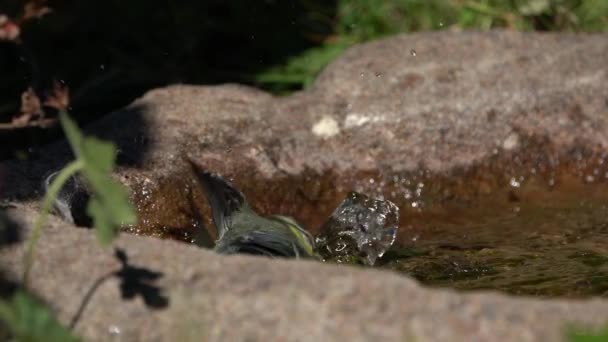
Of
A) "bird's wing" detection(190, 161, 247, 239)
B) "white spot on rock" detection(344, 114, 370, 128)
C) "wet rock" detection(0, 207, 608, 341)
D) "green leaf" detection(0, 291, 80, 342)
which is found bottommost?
"white spot on rock" detection(344, 114, 370, 128)

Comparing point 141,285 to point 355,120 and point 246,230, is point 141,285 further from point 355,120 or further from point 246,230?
point 355,120

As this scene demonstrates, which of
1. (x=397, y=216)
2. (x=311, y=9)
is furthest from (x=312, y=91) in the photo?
(x=311, y=9)

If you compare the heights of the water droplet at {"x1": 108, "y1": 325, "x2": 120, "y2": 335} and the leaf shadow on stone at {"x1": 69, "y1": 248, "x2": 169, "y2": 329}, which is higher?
the leaf shadow on stone at {"x1": 69, "y1": 248, "x2": 169, "y2": 329}

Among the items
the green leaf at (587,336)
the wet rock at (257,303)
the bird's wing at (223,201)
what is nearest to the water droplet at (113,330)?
the wet rock at (257,303)

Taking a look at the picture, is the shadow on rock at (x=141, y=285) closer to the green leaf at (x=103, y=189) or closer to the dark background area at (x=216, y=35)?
the green leaf at (x=103, y=189)

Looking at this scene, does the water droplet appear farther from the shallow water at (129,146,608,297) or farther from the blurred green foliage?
the blurred green foliage

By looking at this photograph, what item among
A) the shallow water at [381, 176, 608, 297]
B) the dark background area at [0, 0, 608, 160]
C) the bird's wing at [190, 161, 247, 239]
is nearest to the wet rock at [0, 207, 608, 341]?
the bird's wing at [190, 161, 247, 239]
